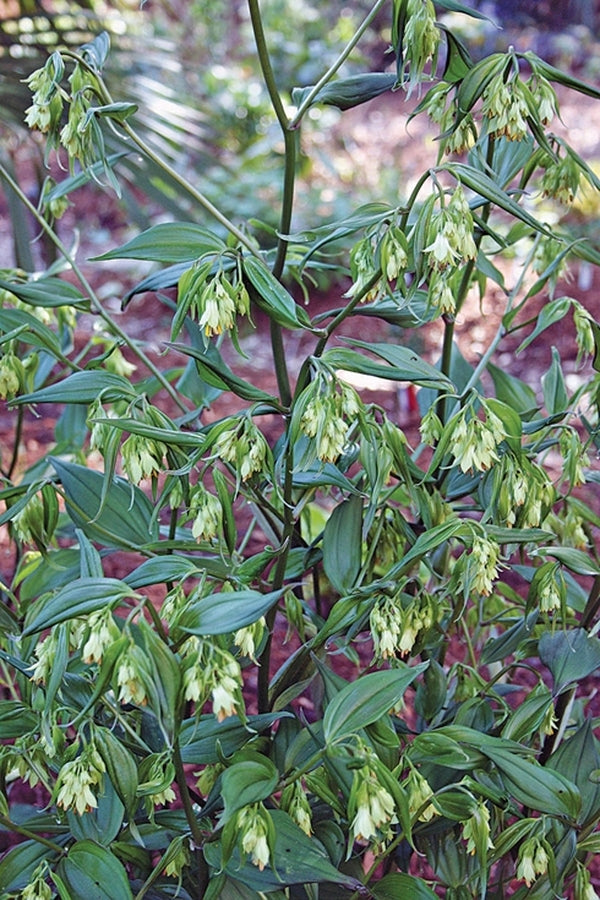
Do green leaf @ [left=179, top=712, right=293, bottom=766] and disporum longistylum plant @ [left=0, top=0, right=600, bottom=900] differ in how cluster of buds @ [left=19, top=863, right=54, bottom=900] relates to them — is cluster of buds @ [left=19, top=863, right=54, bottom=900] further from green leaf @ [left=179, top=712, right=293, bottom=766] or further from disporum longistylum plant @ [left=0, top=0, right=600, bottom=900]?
green leaf @ [left=179, top=712, right=293, bottom=766]

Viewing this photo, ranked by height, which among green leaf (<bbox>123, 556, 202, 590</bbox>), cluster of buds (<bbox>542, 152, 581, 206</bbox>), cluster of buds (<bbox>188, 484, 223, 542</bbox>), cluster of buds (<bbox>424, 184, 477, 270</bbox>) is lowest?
green leaf (<bbox>123, 556, 202, 590</bbox>)

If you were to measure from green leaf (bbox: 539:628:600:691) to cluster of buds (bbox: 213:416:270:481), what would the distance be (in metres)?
0.36

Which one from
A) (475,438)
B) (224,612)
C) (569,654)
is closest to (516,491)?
(475,438)

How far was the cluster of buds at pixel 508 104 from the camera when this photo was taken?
0.76 m

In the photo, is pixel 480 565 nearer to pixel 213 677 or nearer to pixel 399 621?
pixel 399 621

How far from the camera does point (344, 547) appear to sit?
89cm

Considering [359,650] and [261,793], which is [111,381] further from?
[359,650]

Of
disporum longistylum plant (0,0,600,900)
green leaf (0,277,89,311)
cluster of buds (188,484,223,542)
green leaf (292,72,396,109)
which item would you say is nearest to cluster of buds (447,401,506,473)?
disporum longistylum plant (0,0,600,900)

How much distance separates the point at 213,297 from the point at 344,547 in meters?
0.28

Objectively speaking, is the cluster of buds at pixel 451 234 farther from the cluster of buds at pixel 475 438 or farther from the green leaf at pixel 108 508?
Answer: the green leaf at pixel 108 508

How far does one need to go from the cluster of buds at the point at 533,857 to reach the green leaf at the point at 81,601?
43 cm

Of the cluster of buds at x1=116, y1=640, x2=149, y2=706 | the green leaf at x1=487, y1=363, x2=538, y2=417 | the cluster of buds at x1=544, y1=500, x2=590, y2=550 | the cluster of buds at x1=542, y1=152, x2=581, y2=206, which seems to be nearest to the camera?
the cluster of buds at x1=116, y1=640, x2=149, y2=706

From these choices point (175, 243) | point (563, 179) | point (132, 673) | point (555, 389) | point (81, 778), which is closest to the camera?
point (132, 673)

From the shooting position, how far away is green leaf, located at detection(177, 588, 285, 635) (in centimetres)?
67
